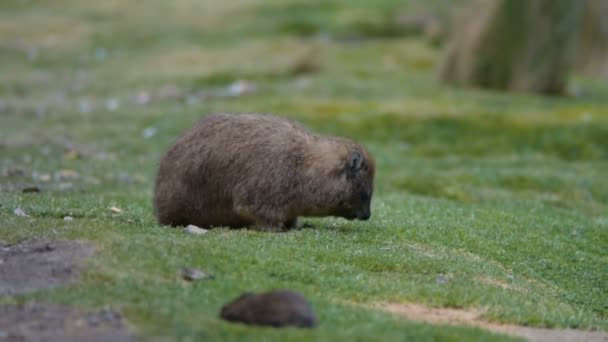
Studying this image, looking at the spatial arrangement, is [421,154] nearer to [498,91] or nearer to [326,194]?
[498,91]

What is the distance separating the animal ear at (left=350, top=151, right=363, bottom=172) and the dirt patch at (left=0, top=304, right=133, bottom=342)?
17.5ft

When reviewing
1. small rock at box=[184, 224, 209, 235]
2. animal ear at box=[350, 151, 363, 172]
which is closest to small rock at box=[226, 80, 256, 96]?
animal ear at box=[350, 151, 363, 172]

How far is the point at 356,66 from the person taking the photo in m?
39.1

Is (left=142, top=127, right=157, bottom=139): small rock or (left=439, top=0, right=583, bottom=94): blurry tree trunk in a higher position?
(left=439, top=0, right=583, bottom=94): blurry tree trunk

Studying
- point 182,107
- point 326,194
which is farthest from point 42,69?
point 326,194

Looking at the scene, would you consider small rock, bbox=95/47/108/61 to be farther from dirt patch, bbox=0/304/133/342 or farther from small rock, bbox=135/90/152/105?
dirt patch, bbox=0/304/133/342

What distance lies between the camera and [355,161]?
1391 cm

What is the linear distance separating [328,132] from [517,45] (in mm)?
8107

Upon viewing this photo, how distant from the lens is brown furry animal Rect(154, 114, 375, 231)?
13.5m

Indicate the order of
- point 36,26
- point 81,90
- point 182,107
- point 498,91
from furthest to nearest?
point 36,26, point 81,90, point 498,91, point 182,107

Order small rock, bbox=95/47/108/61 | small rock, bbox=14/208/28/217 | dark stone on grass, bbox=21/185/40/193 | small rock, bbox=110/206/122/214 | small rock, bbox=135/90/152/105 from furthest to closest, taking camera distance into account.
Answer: small rock, bbox=95/47/108/61 → small rock, bbox=135/90/152/105 → dark stone on grass, bbox=21/185/40/193 → small rock, bbox=110/206/122/214 → small rock, bbox=14/208/28/217

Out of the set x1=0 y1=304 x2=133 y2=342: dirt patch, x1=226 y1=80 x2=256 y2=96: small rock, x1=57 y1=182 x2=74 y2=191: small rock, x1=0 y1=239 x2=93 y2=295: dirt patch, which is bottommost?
x1=226 y1=80 x2=256 y2=96: small rock

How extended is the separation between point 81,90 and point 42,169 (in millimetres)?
15324

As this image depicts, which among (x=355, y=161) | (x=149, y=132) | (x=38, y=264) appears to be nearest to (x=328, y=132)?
(x=149, y=132)
